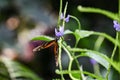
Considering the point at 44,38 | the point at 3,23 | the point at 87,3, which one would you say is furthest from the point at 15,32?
the point at 44,38

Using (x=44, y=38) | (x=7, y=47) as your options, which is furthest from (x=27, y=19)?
(x=44, y=38)

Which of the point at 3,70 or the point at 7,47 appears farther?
the point at 7,47

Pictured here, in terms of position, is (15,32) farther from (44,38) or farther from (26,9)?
(44,38)

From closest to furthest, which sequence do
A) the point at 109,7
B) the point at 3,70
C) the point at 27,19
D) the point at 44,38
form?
the point at 44,38 → the point at 3,70 → the point at 27,19 → the point at 109,7

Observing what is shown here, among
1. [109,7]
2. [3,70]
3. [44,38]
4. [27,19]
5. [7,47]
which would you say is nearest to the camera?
[44,38]

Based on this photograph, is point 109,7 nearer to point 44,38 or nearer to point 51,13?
point 51,13

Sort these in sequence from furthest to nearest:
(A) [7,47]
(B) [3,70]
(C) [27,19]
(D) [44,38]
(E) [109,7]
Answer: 1. (E) [109,7]
2. (C) [27,19]
3. (A) [7,47]
4. (B) [3,70]
5. (D) [44,38]

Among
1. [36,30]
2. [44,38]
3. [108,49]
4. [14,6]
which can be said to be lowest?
[44,38]

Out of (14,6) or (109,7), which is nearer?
(14,6)

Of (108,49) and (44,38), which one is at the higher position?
(108,49)
